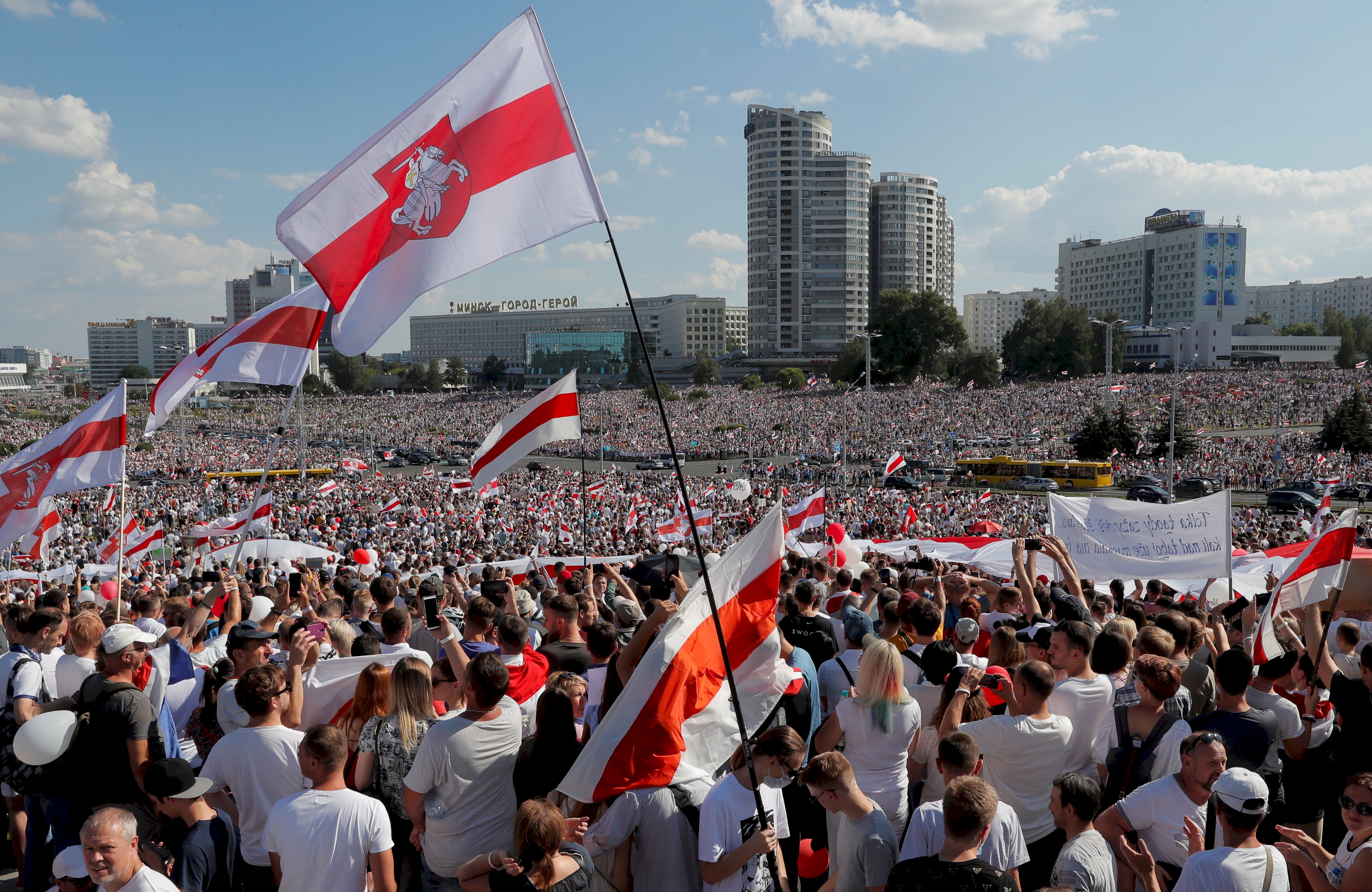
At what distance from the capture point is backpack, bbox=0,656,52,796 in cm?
390

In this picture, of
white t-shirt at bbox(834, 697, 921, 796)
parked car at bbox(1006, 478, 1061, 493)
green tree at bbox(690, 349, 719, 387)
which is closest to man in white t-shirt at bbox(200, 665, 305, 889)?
white t-shirt at bbox(834, 697, 921, 796)

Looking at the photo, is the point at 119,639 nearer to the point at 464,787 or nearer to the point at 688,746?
the point at 464,787

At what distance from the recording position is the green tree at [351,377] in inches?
4963

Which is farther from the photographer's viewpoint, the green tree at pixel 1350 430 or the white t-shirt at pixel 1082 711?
the green tree at pixel 1350 430

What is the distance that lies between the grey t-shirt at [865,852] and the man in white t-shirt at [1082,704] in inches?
47.5

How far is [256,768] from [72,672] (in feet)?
5.27

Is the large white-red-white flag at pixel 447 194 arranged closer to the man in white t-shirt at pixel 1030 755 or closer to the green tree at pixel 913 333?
the man in white t-shirt at pixel 1030 755

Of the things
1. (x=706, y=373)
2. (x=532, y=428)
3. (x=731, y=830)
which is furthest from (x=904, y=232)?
(x=731, y=830)

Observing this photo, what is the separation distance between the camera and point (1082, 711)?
4.09 meters

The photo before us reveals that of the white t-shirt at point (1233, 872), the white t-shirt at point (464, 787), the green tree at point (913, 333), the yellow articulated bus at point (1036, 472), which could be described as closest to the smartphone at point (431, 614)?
the white t-shirt at point (464, 787)

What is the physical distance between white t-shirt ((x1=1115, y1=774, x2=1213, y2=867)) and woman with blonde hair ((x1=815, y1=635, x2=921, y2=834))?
0.85 metres

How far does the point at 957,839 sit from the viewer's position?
2891 mm

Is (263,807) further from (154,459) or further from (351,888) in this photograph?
(154,459)

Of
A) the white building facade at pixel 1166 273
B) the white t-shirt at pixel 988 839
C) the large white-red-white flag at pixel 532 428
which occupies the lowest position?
the white t-shirt at pixel 988 839
